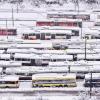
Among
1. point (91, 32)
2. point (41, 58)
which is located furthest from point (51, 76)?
point (91, 32)

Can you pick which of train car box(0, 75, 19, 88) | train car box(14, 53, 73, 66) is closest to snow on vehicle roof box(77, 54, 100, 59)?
train car box(14, 53, 73, 66)

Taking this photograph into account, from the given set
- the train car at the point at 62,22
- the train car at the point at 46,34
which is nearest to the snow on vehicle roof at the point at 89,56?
the train car at the point at 46,34

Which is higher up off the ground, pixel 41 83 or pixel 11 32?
pixel 11 32

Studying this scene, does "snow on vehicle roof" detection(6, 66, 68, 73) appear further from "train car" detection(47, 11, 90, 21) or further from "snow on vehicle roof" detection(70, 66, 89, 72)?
"train car" detection(47, 11, 90, 21)

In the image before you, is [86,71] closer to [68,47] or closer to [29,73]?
[29,73]

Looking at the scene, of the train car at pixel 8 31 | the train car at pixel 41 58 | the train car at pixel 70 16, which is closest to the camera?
the train car at pixel 41 58

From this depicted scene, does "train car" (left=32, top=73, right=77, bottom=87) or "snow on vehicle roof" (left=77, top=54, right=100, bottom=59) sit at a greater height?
"snow on vehicle roof" (left=77, top=54, right=100, bottom=59)

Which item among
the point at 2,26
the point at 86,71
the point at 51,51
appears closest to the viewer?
the point at 86,71

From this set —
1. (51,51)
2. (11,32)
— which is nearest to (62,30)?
(11,32)

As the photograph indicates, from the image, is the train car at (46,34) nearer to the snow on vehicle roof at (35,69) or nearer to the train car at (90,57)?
the train car at (90,57)

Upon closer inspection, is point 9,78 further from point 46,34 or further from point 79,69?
point 46,34

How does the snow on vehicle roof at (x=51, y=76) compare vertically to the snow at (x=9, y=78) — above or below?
above
